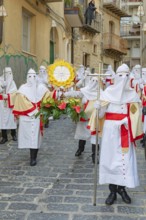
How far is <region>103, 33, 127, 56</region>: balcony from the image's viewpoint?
33250 mm

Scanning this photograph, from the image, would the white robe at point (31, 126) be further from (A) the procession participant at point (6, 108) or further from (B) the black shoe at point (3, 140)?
(A) the procession participant at point (6, 108)

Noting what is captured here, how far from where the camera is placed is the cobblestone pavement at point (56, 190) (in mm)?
5016

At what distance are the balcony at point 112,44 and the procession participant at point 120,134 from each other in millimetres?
28023

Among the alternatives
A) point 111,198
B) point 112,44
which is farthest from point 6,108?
point 112,44

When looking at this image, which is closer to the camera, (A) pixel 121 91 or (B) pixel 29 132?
(A) pixel 121 91

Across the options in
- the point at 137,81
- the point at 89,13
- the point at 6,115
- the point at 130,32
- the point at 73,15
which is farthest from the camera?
the point at 130,32

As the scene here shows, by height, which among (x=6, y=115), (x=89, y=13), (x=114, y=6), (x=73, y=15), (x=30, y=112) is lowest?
(x=6, y=115)

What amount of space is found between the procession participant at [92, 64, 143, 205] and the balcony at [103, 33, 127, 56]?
1103 inches

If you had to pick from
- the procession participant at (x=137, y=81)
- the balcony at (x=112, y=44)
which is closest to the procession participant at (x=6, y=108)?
the procession participant at (x=137, y=81)

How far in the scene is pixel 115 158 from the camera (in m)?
5.36

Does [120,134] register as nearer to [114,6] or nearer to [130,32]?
[114,6]

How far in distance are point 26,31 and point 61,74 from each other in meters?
9.23

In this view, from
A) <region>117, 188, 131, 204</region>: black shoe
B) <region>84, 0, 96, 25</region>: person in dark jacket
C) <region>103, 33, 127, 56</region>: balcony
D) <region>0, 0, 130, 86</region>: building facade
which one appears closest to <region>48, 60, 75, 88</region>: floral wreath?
<region>0, 0, 130, 86</region>: building facade

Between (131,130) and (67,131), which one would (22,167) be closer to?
(131,130)
